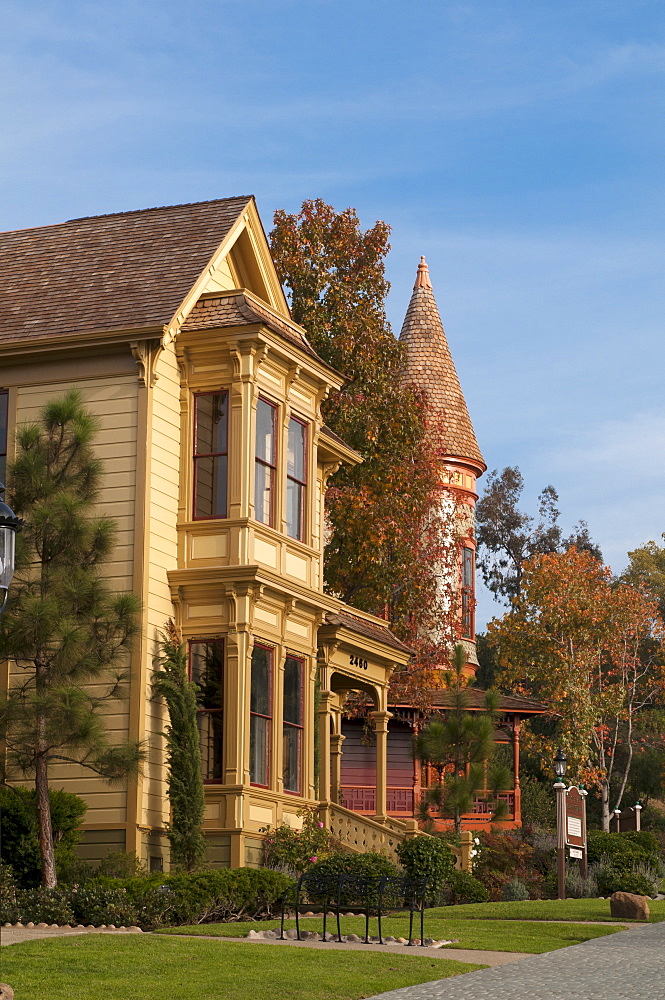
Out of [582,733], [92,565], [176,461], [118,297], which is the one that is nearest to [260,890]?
[92,565]

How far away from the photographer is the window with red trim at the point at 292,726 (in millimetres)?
24562

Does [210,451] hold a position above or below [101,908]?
above

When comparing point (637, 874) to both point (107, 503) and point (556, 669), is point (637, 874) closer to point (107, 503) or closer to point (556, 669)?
point (107, 503)

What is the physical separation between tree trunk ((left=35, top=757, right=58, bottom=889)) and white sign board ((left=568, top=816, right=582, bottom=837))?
10924 millimetres

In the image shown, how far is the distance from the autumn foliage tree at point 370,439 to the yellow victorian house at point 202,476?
24.8 ft

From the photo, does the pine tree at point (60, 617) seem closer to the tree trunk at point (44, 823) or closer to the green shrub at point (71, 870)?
the tree trunk at point (44, 823)

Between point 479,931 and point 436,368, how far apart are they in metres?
29.4

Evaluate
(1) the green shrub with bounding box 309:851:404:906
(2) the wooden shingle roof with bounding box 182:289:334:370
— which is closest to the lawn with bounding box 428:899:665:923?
(1) the green shrub with bounding box 309:851:404:906

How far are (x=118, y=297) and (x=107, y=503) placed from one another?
11.7 feet

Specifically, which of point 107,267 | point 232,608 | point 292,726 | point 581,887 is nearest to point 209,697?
point 232,608

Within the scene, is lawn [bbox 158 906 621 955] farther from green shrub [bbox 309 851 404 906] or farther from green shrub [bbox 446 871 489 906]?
green shrub [bbox 446 871 489 906]

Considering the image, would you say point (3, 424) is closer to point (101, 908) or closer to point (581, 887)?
point (101, 908)

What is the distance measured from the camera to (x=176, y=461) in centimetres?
2356

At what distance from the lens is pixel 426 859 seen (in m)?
24.2
